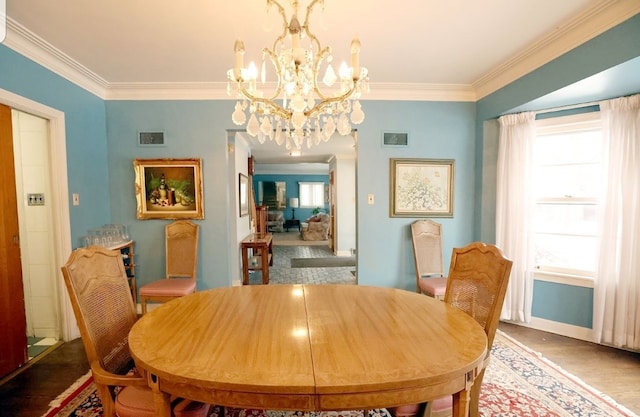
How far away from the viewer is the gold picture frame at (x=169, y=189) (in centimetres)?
323

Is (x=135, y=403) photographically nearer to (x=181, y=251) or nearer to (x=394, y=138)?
(x=181, y=251)

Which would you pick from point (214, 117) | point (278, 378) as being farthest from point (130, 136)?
point (278, 378)

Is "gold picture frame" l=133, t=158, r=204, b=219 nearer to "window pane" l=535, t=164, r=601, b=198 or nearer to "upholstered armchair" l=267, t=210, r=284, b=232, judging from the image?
"window pane" l=535, t=164, r=601, b=198

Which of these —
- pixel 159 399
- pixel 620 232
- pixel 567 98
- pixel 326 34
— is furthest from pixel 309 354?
pixel 567 98

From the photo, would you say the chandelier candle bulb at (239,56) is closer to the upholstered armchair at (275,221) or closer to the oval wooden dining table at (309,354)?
the oval wooden dining table at (309,354)

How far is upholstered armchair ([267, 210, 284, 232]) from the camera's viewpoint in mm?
11500

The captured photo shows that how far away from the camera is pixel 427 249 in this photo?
3229 mm

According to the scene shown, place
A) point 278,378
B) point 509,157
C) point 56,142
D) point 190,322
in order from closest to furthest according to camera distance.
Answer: point 278,378
point 190,322
point 56,142
point 509,157

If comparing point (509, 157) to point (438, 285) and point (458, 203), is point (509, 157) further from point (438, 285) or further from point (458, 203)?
point (438, 285)

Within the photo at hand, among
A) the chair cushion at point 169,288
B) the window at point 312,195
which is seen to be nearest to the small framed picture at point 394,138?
the chair cushion at point 169,288

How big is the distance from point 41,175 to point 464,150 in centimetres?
437

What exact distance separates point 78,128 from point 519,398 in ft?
14.2

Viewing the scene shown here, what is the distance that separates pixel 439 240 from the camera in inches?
128

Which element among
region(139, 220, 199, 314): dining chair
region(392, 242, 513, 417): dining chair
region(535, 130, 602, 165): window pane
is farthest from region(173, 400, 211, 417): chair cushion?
region(535, 130, 602, 165): window pane
